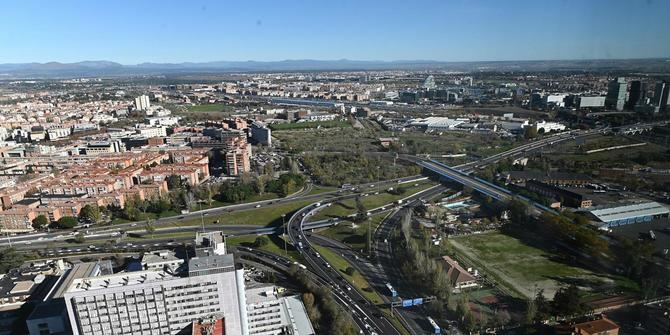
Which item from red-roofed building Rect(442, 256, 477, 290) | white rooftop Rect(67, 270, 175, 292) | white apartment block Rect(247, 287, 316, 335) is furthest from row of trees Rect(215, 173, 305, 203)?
white rooftop Rect(67, 270, 175, 292)

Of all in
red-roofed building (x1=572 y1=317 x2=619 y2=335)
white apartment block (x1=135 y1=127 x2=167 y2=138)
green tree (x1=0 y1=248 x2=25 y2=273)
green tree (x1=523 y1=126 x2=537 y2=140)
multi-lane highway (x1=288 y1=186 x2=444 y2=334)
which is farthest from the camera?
white apartment block (x1=135 y1=127 x2=167 y2=138)

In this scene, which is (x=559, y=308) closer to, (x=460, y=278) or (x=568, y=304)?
(x=568, y=304)

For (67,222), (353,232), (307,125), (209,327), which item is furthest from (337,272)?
(307,125)

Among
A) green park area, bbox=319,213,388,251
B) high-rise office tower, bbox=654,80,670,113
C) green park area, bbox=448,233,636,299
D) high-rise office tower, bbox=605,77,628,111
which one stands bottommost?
green park area, bbox=319,213,388,251

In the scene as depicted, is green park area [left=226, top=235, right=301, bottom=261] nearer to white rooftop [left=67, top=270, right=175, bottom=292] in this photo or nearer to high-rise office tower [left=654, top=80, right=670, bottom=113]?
white rooftop [left=67, top=270, right=175, bottom=292]

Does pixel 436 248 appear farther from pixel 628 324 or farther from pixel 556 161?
pixel 556 161

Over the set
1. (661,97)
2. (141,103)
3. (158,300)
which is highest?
(661,97)

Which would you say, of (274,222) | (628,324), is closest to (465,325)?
(628,324)
